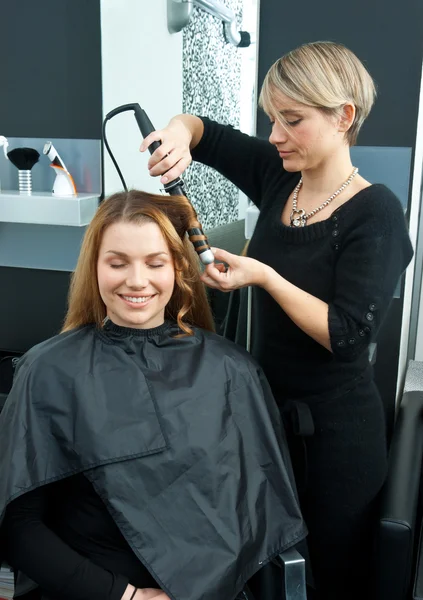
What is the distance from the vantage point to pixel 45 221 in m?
2.24

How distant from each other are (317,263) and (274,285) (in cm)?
14

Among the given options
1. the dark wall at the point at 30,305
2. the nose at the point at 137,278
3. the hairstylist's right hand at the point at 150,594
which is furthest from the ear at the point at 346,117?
the dark wall at the point at 30,305

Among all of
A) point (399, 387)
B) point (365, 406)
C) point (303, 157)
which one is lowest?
point (399, 387)

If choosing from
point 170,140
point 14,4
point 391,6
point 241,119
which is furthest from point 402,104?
→ point 14,4

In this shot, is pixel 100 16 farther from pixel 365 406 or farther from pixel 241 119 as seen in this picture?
pixel 365 406

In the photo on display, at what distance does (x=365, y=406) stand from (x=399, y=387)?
88cm

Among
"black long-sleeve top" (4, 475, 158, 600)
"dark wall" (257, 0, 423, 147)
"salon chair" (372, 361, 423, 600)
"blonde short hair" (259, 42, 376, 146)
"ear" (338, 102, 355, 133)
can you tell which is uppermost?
"dark wall" (257, 0, 423, 147)

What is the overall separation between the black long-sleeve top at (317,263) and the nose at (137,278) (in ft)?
1.09

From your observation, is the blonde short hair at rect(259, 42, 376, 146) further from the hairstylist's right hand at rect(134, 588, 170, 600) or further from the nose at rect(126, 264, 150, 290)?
the hairstylist's right hand at rect(134, 588, 170, 600)

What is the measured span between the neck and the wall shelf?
1.00 metres

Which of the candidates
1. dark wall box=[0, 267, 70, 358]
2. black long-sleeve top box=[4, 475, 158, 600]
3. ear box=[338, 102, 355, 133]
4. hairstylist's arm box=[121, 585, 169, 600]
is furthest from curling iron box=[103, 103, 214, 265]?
dark wall box=[0, 267, 70, 358]

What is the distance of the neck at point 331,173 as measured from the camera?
142 cm

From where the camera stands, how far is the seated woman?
1.22 metres

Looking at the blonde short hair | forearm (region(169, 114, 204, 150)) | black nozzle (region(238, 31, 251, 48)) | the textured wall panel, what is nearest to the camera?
the blonde short hair
